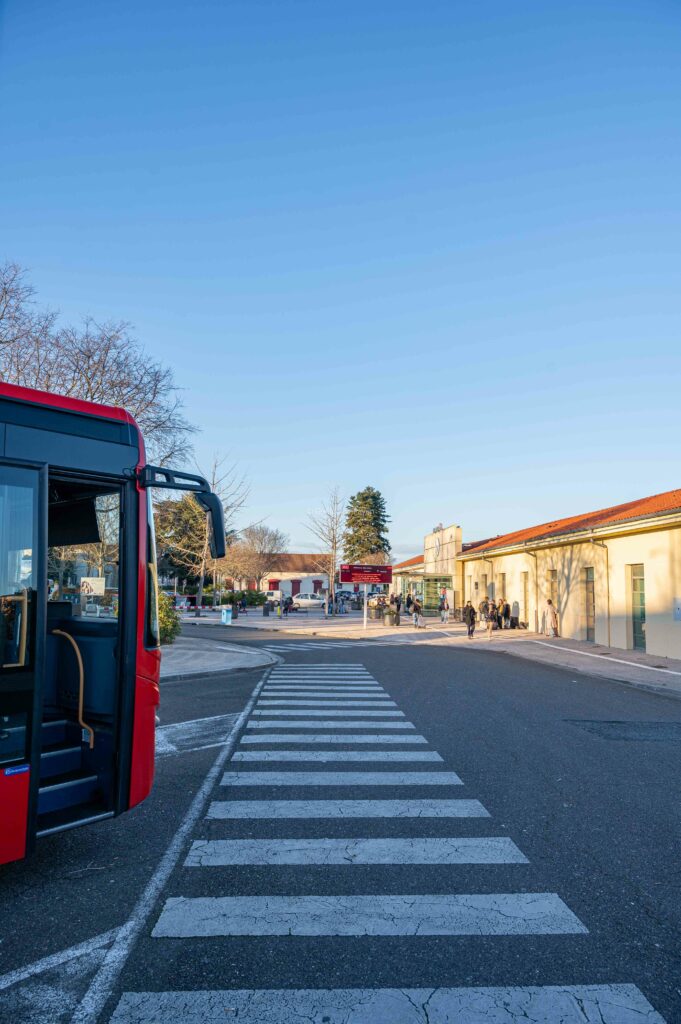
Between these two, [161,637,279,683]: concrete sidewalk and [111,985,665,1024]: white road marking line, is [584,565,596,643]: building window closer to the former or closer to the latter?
[161,637,279,683]: concrete sidewalk

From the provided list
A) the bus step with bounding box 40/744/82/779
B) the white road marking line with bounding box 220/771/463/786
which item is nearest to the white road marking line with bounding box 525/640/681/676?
the white road marking line with bounding box 220/771/463/786

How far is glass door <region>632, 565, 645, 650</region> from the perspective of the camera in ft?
71.6

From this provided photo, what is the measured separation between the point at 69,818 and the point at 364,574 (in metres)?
30.3

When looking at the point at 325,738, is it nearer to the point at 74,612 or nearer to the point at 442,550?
the point at 74,612

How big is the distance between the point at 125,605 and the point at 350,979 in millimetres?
2862

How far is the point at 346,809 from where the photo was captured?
596 cm

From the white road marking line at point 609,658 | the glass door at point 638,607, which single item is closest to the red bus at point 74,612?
the white road marking line at point 609,658

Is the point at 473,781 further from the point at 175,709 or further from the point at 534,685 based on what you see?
the point at 534,685

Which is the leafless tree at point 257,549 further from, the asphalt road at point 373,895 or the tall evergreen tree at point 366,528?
the asphalt road at point 373,895

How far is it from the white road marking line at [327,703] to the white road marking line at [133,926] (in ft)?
15.2

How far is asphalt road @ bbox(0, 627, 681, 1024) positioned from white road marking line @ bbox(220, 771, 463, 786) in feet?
0.24

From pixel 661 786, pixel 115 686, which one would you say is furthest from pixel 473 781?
pixel 115 686

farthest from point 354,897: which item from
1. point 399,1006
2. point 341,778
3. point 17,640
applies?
point 341,778

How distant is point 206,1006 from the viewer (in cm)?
310
